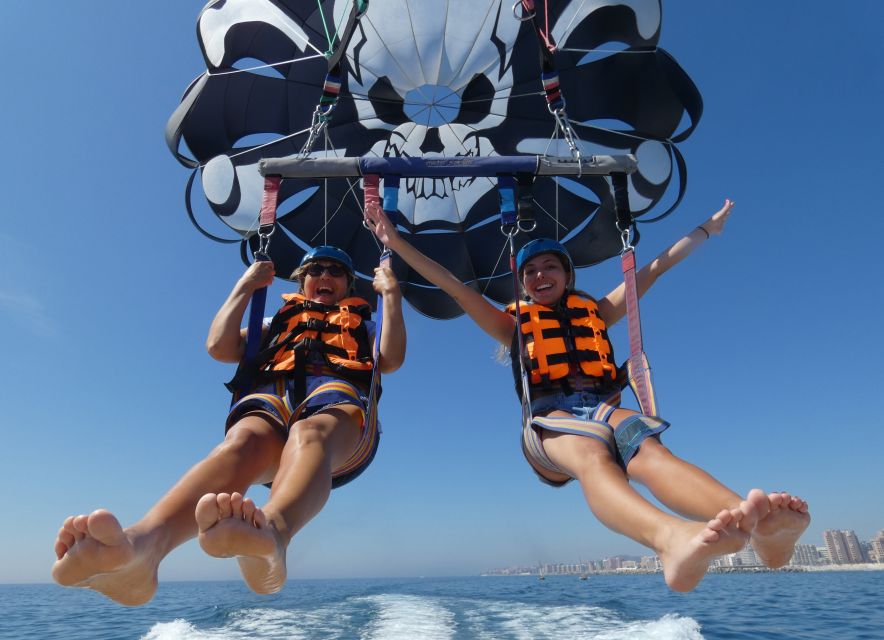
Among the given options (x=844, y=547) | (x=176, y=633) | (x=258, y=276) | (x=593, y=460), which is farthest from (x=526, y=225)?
(x=844, y=547)

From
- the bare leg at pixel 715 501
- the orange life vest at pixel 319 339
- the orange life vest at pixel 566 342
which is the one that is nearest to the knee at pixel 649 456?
the bare leg at pixel 715 501

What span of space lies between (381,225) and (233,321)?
117 cm

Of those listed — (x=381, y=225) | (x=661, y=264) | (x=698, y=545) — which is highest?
(x=381, y=225)

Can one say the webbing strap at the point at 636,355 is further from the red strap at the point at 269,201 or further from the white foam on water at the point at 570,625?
the white foam on water at the point at 570,625

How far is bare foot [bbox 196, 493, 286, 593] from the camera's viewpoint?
1.58 meters

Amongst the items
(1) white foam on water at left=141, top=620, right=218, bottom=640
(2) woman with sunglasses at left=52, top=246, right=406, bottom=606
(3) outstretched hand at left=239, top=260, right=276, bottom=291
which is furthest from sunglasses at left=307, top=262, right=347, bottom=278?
(1) white foam on water at left=141, top=620, right=218, bottom=640

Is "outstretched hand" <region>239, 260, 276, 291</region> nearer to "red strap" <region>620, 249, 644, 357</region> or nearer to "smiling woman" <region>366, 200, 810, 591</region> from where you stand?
"smiling woman" <region>366, 200, 810, 591</region>

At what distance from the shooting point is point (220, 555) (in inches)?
64.4

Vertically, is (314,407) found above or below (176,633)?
above

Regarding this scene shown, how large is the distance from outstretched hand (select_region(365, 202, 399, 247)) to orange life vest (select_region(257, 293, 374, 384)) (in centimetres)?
46

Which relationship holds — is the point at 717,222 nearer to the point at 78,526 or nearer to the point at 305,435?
the point at 305,435

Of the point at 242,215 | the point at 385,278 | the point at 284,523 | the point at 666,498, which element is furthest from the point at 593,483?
the point at 242,215

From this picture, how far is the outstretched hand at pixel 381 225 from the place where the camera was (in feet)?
11.7

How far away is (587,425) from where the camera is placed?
107 inches
